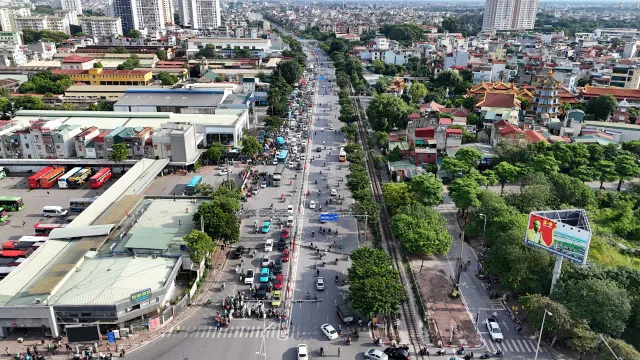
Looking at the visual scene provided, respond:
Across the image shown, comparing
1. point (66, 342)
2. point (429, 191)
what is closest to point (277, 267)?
point (66, 342)

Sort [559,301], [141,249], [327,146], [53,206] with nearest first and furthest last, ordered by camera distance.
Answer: [559,301], [141,249], [53,206], [327,146]

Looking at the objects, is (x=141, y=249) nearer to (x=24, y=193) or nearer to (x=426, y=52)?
(x=24, y=193)

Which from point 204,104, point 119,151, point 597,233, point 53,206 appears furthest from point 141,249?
point 204,104

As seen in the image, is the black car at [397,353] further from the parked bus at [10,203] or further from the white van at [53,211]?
the parked bus at [10,203]

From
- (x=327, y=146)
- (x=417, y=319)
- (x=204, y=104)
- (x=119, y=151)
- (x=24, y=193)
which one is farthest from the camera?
(x=204, y=104)

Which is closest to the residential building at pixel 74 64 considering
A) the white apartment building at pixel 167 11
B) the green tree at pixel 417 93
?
the green tree at pixel 417 93

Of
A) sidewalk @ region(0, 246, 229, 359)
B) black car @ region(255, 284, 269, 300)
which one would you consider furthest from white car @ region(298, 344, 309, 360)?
sidewalk @ region(0, 246, 229, 359)

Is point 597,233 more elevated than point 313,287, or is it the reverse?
point 597,233
